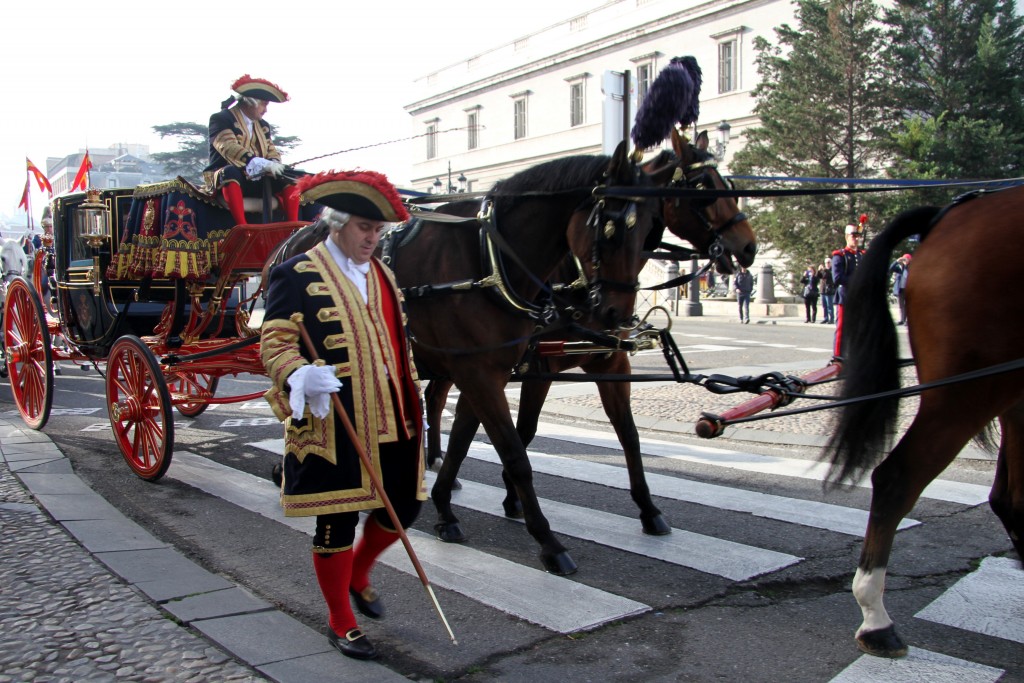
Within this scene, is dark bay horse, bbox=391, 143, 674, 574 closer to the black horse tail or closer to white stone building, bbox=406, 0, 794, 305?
the black horse tail

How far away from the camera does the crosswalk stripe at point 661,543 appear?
14.5 feet

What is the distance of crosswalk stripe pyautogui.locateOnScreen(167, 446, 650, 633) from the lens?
12.5 ft

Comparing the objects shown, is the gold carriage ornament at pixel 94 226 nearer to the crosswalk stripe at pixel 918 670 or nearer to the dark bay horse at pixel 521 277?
the dark bay horse at pixel 521 277

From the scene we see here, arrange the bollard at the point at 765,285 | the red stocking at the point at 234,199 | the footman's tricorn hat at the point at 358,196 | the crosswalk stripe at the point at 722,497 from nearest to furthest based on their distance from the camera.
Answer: the footman's tricorn hat at the point at 358,196 < the crosswalk stripe at the point at 722,497 < the red stocking at the point at 234,199 < the bollard at the point at 765,285

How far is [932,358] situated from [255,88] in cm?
513

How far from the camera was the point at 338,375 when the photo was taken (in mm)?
3324

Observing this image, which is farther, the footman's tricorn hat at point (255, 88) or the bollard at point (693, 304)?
the bollard at point (693, 304)

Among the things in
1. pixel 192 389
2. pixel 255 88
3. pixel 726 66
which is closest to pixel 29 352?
pixel 192 389

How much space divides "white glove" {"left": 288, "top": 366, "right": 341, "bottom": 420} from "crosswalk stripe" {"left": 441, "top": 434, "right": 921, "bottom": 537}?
3241mm

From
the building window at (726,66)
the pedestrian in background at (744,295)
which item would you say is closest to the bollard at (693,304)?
the pedestrian in background at (744,295)

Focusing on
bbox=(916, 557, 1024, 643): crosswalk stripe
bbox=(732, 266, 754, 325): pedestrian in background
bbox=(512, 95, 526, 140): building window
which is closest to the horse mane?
bbox=(916, 557, 1024, 643): crosswalk stripe

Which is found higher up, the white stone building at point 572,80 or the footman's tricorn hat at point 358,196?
the white stone building at point 572,80

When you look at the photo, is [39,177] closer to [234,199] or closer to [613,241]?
[234,199]

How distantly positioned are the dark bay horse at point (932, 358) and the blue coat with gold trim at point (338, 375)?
6.40 feet
